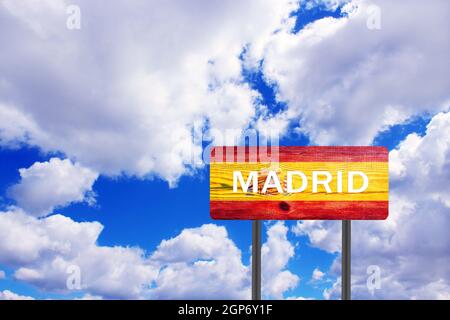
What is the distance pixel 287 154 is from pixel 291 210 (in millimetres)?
865

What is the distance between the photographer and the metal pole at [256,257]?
8281 mm

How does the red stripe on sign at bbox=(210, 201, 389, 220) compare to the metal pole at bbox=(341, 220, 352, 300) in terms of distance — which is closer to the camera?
the red stripe on sign at bbox=(210, 201, 389, 220)

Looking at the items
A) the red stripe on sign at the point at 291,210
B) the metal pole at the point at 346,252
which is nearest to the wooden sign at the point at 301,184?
the red stripe on sign at the point at 291,210

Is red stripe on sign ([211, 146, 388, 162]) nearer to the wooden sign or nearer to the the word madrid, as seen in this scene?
the wooden sign

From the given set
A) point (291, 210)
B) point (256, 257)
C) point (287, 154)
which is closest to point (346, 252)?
point (291, 210)

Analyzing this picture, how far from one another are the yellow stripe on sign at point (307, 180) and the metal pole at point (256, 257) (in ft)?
1.50

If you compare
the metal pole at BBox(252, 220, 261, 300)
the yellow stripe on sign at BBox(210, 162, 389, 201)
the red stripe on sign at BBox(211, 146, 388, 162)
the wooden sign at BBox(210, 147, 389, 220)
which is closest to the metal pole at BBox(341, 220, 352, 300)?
the wooden sign at BBox(210, 147, 389, 220)

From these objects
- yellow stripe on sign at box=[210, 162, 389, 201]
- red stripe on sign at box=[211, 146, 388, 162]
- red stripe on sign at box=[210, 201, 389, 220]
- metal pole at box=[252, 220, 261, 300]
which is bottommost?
metal pole at box=[252, 220, 261, 300]

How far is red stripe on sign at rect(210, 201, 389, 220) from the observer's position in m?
8.23

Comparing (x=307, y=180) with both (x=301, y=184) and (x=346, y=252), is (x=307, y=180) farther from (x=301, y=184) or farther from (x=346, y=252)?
(x=346, y=252)
